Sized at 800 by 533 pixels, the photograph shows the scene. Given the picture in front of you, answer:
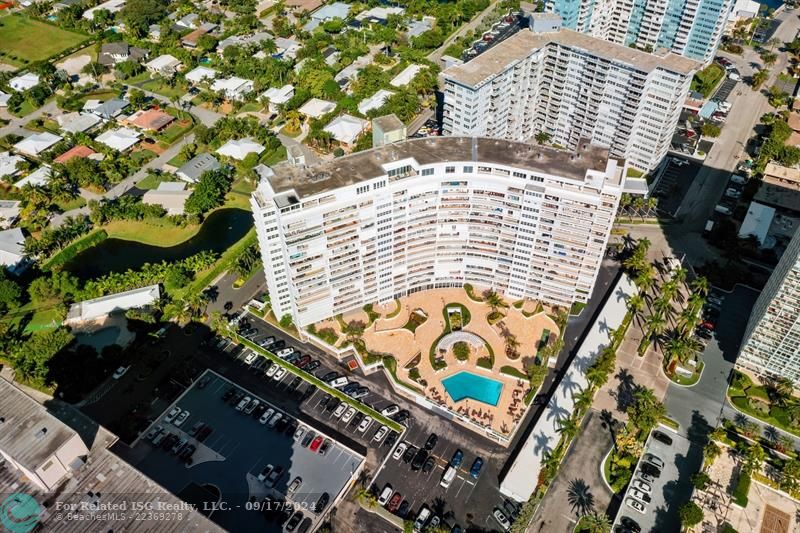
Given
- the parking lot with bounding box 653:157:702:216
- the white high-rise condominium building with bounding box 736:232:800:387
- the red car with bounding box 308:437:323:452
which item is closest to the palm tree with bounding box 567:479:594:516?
the white high-rise condominium building with bounding box 736:232:800:387

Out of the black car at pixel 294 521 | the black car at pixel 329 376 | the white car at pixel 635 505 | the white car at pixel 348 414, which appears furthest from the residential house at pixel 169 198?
the white car at pixel 635 505

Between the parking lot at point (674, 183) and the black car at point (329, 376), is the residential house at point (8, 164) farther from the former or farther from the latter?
the parking lot at point (674, 183)

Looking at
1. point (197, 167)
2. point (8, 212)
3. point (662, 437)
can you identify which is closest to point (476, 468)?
point (662, 437)

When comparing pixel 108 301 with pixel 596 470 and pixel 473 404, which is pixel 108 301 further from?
pixel 596 470

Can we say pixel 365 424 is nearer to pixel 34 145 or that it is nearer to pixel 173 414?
pixel 173 414

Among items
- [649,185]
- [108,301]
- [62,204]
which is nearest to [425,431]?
[108,301]

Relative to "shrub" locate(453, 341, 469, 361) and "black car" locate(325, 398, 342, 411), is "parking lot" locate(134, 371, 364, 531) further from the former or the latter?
"shrub" locate(453, 341, 469, 361)
